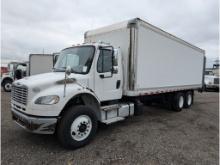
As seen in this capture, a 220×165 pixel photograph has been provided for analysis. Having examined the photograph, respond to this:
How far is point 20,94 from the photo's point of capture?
4.48 meters

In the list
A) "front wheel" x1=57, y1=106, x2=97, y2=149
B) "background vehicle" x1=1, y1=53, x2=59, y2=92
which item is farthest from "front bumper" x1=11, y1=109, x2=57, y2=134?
"background vehicle" x1=1, y1=53, x2=59, y2=92

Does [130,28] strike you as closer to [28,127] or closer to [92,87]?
[92,87]

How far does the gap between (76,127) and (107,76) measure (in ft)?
5.55

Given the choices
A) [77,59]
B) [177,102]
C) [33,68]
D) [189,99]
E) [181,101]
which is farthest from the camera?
[33,68]

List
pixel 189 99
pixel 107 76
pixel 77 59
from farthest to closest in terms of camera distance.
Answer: pixel 189 99 → pixel 107 76 → pixel 77 59

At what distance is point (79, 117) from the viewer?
4570 mm

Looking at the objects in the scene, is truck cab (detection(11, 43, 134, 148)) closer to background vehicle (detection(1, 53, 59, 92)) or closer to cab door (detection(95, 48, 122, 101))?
cab door (detection(95, 48, 122, 101))

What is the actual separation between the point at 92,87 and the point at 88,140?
1.35 meters

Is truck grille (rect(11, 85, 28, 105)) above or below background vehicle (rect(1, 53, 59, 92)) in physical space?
below

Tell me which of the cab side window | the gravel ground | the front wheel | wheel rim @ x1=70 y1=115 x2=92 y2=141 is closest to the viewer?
the gravel ground

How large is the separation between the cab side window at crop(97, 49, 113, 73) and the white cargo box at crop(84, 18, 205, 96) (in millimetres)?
772

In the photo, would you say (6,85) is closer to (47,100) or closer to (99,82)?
(99,82)

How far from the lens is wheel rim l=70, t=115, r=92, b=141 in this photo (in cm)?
446

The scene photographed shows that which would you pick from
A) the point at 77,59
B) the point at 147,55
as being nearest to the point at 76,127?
the point at 77,59
